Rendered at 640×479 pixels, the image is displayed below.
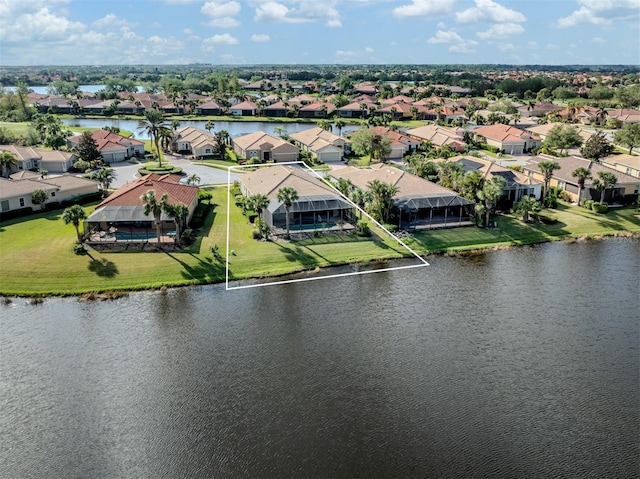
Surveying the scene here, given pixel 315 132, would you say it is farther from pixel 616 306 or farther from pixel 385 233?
pixel 616 306

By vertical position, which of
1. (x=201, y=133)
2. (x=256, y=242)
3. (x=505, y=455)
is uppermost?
(x=201, y=133)

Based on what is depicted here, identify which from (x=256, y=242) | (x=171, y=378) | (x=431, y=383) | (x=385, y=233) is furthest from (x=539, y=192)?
(x=171, y=378)

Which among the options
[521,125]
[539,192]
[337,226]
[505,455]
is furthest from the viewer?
[521,125]

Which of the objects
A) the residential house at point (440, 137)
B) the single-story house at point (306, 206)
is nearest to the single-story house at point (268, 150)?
the residential house at point (440, 137)

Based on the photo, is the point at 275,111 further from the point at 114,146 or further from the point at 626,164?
the point at 626,164

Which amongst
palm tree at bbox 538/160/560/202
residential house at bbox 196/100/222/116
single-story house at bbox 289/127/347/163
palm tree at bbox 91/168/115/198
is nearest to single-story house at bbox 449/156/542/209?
palm tree at bbox 538/160/560/202

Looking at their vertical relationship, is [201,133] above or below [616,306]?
above

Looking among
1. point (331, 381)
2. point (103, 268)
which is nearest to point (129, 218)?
point (103, 268)

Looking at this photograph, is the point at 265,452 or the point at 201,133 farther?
the point at 201,133
